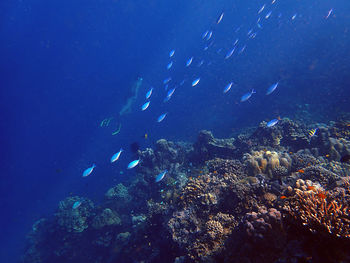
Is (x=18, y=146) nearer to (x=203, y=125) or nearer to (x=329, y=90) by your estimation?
(x=203, y=125)

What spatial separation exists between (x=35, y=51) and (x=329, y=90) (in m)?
60.8

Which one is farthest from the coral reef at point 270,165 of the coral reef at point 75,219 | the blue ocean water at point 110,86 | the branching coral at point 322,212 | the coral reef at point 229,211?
the coral reef at point 75,219

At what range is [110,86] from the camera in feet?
247

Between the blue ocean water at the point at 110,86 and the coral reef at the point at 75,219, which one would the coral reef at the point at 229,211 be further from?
the blue ocean water at the point at 110,86

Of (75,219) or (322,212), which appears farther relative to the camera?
(75,219)

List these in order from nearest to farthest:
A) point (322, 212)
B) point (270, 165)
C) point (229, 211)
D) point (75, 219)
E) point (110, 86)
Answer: point (322, 212)
point (229, 211)
point (270, 165)
point (75, 219)
point (110, 86)

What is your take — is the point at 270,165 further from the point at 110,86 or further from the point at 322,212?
the point at 110,86

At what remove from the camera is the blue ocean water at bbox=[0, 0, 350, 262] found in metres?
24.7

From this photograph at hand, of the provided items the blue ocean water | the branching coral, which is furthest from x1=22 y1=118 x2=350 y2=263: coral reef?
the blue ocean water

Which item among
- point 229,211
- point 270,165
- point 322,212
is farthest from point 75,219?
point 322,212

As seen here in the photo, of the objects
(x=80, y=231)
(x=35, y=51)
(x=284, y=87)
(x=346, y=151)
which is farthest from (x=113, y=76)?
(x=346, y=151)

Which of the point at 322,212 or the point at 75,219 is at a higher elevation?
the point at 75,219

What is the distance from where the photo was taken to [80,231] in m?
12.1

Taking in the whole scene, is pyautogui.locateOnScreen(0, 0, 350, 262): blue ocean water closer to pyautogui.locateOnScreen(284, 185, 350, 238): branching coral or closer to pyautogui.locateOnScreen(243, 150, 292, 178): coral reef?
pyautogui.locateOnScreen(243, 150, 292, 178): coral reef
